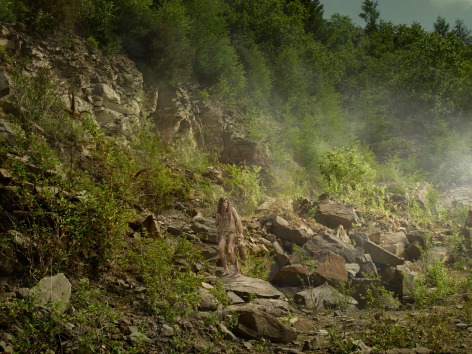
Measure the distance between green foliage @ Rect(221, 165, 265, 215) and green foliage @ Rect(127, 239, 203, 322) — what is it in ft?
15.7

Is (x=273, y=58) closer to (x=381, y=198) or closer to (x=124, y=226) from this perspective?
(x=381, y=198)

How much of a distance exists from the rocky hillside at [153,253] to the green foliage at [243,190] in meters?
0.27

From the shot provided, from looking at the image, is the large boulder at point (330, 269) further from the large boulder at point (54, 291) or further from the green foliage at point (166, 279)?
the large boulder at point (54, 291)

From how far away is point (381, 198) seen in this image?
46.0ft

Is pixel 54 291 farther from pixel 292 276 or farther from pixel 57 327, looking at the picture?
pixel 292 276

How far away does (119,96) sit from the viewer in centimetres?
1140

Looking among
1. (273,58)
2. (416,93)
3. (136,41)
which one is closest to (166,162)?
(136,41)

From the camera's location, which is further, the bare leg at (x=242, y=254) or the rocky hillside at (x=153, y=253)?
the bare leg at (x=242, y=254)

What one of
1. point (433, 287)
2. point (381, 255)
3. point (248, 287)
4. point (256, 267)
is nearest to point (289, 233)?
Result: point (256, 267)

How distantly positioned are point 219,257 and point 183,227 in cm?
117

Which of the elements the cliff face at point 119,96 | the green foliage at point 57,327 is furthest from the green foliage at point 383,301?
the cliff face at point 119,96

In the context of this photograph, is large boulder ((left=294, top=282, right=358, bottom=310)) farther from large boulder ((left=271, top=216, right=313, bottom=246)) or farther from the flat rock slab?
large boulder ((left=271, top=216, right=313, bottom=246))

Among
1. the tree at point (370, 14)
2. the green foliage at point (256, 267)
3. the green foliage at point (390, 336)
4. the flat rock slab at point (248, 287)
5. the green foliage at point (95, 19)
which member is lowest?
the green foliage at point (256, 267)

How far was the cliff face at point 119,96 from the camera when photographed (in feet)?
32.2
